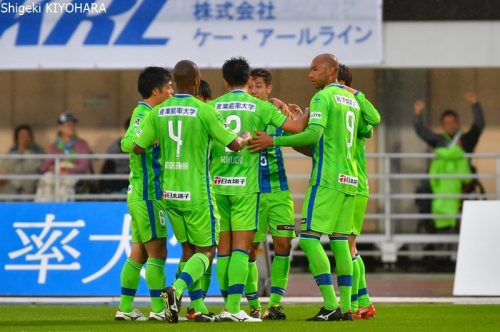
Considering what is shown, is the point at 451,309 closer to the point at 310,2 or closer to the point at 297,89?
the point at 310,2

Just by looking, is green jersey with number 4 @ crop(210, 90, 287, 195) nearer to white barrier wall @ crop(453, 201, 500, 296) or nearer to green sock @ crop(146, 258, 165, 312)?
green sock @ crop(146, 258, 165, 312)

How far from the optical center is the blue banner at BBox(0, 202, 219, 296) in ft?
57.2

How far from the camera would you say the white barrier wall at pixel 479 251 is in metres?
17.1

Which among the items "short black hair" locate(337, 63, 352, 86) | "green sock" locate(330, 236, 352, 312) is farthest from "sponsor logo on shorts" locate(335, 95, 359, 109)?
"green sock" locate(330, 236, 352, 312)

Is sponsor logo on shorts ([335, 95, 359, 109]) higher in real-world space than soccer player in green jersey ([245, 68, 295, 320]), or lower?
higher

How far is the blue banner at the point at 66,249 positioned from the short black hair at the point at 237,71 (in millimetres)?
4237

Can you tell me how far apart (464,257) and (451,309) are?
1.82 metres

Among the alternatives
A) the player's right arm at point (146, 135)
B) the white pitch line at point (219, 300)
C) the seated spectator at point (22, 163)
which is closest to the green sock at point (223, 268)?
the player's right arm at point (146, 135)

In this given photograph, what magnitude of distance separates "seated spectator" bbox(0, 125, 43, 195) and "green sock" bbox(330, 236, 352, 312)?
10768mm

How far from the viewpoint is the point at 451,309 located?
51.2 ft

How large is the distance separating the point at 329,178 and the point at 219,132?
1.18 m

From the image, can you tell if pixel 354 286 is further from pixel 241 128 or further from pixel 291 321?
pixel 241 128

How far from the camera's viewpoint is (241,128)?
13.4 m

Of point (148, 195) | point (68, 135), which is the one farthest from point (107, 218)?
point (68, 135)
